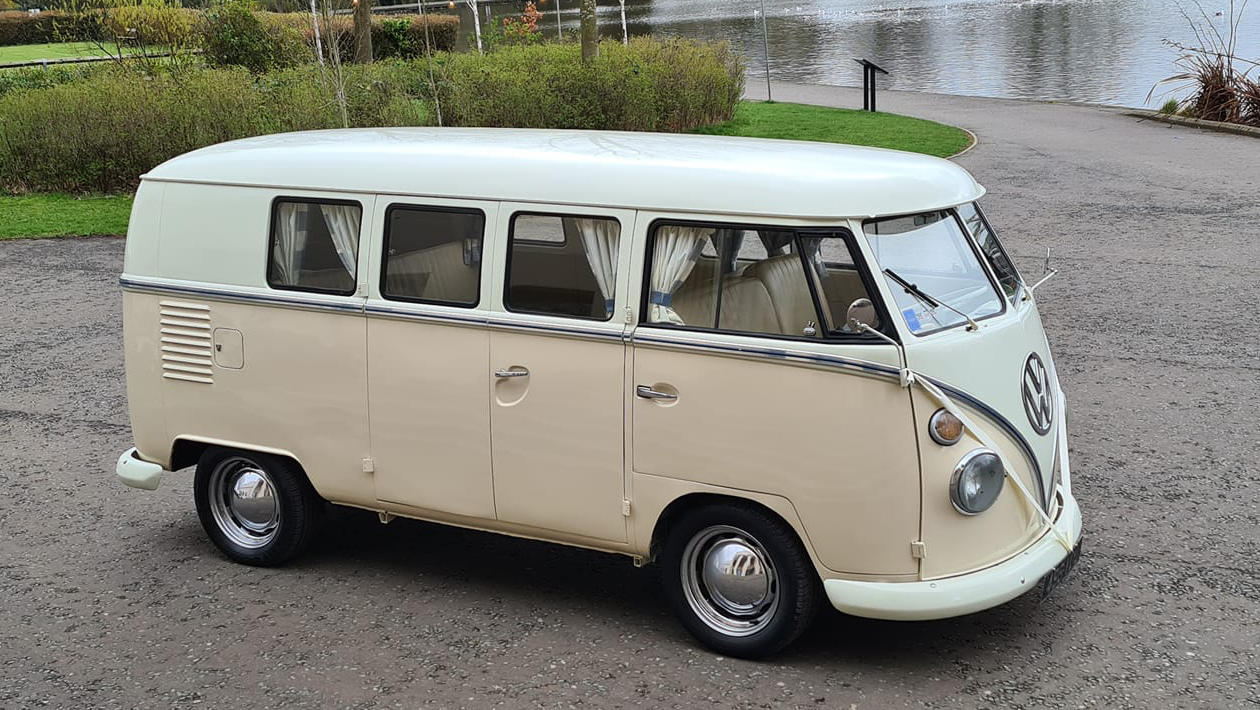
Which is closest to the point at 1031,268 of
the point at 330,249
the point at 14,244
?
the point at 330,249

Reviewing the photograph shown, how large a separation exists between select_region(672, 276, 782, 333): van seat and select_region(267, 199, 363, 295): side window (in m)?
1.67

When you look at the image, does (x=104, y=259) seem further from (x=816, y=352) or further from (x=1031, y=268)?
(x=816, y=352)

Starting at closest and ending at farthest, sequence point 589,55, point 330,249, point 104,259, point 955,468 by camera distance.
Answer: point 955,468 < point 330,249 < point 104,259 < point 589,55

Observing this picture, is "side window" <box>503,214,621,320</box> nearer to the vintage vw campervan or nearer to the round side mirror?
the vintage vw campervan

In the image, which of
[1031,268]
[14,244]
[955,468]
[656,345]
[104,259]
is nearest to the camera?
[955,468]

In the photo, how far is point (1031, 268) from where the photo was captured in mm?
12656

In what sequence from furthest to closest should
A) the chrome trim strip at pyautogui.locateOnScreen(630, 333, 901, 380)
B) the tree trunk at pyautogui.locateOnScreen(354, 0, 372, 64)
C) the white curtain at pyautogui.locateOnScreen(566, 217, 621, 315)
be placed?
Result: the tree trunk at pyautogui.locateOnScreen(354, 0, 372, 64), the white curtain at pyautogui.locateOnScreen(566, 217, 621, 315), the chrome trim strip at pyautogui.locateOnScreen(630, 333, 901, 380)

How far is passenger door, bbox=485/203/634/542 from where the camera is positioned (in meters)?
5.34

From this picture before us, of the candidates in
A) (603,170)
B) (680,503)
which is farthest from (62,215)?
(680,503)

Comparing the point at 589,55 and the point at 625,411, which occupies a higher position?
the point at 589,55

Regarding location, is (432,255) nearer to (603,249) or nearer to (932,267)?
(603,249)

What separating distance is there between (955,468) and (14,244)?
566 inches

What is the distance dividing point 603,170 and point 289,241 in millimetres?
1706

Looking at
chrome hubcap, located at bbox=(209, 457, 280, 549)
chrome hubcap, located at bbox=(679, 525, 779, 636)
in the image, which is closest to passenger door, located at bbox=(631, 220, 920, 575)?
chrome hubcap, located at bbox=(679, 525, 779, 636)
